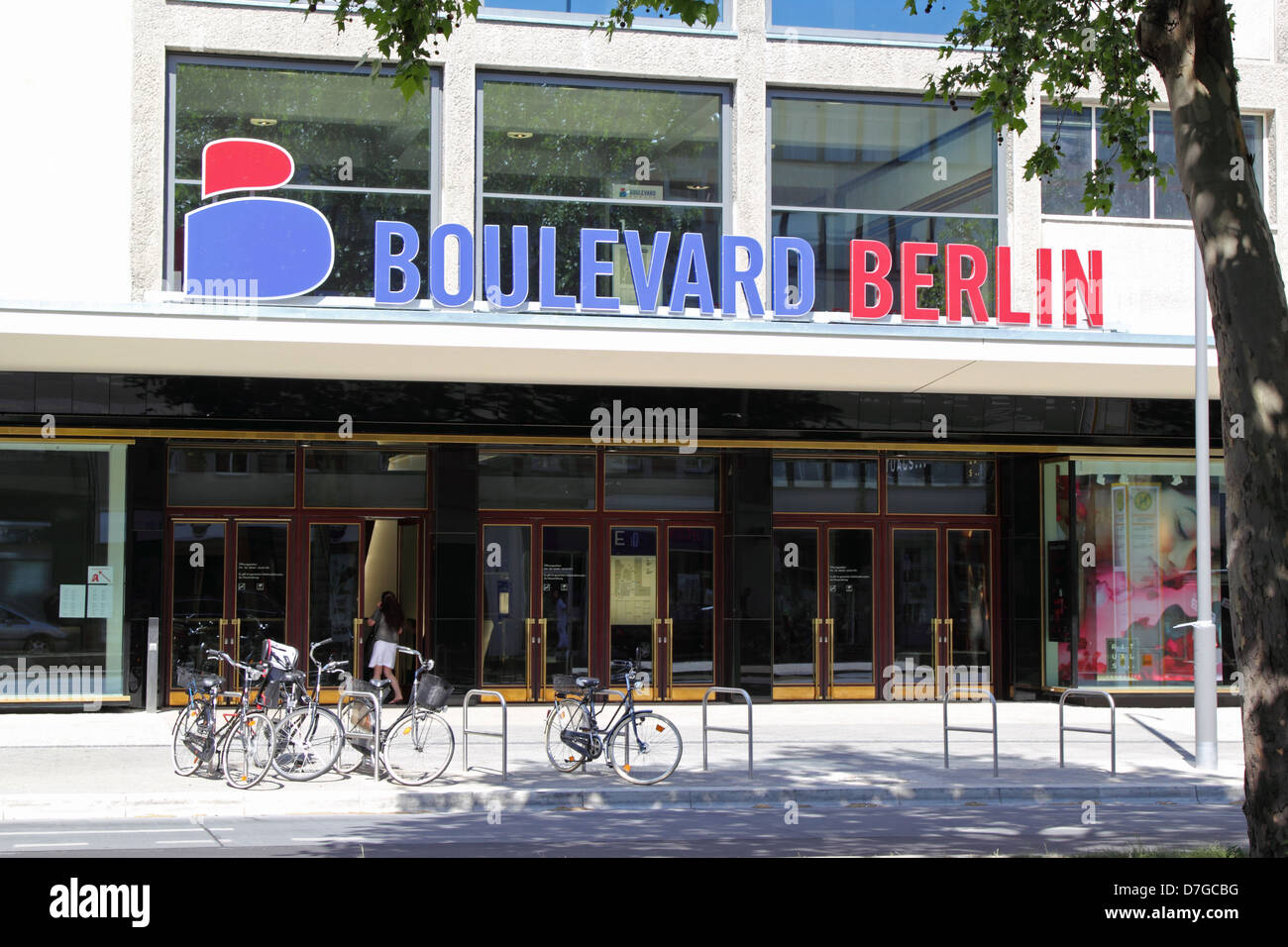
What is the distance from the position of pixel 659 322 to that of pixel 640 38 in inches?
192

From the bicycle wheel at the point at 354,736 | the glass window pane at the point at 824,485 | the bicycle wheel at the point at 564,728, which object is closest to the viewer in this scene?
the bicycle wheel at the point at 354,736

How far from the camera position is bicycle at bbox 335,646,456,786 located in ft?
39.7

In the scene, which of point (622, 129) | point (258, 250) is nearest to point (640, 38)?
point (622, 129)

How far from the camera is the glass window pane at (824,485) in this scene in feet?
66.9

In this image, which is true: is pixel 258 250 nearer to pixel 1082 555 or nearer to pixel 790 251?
pixel 790 251

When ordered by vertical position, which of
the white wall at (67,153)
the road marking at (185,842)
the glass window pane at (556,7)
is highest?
the glass window pane at (556,7)

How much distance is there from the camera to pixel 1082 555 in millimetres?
20062

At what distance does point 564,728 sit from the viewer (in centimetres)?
1278

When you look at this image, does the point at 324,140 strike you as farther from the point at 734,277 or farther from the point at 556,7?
the point at 734,277

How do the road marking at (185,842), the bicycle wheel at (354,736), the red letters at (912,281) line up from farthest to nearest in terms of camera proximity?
1. the red letters at (912,281)
2. the bicycle wheel at (354,736)
3. the road marking at (185,842)

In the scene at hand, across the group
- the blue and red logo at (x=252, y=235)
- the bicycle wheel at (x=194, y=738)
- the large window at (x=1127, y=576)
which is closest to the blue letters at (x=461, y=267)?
the blue and red logo at (x=252, y=235)

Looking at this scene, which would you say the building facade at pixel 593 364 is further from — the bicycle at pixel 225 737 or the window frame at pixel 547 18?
the bicycle at pixel 225 737

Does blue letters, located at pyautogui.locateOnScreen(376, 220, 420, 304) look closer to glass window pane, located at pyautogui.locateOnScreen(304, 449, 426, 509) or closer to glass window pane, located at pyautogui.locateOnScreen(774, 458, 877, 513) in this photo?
glass window pane, located at pyautogui.locateOnScreen(304, 449, 426, 509)

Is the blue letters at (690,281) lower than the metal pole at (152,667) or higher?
higher
